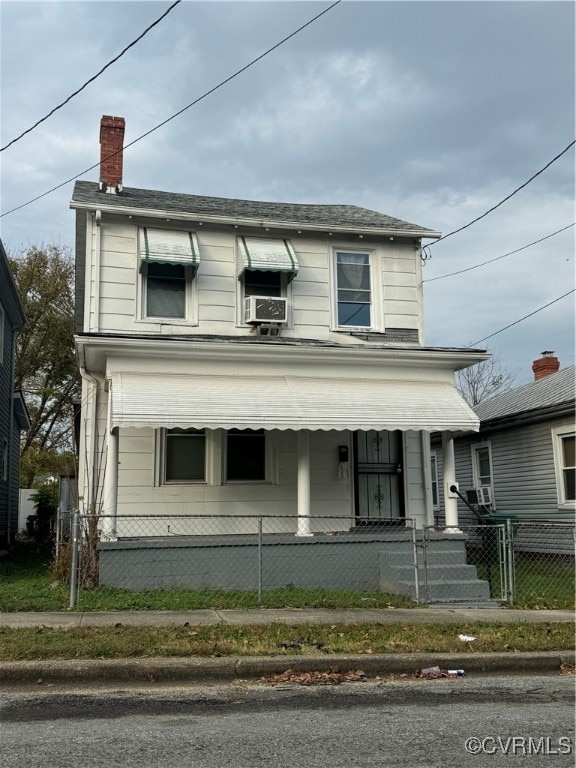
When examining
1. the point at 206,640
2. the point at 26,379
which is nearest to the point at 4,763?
the point at 206,640

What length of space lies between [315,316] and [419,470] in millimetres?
3330

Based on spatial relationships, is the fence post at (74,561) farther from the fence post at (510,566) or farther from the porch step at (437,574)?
the fence post at (510,566)

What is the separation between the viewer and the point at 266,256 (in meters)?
12.9

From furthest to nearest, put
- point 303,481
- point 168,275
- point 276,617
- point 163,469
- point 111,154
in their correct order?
point 111,154, point 168,275, point 163,469, point 303,481, point 276,617

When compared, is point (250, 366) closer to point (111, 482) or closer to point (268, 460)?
point (268, 460)

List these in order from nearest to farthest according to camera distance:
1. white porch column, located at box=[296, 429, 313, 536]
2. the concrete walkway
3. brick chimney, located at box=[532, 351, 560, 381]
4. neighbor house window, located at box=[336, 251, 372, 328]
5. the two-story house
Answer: the concrete walkway, the two-story house, white porch column, located at box=[296, 429, 313, 536], neighbor house window, located at box=[336, 251, 372, 328], brick chimney, located at box=[532, 351, 560, 381]

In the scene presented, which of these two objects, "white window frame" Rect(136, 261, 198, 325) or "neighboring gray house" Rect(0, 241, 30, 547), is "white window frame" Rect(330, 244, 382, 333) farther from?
"neighboring gray house" Rect(0, 241, 30, 547)

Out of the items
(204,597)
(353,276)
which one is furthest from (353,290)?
(204,597)

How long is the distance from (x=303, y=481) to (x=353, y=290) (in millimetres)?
4143

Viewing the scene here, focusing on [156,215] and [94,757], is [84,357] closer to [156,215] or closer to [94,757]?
[156,215]

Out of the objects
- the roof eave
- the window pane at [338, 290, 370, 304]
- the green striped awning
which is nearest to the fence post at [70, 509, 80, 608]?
the green striped awning

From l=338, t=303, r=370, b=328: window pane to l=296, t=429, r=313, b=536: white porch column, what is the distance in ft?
9.72

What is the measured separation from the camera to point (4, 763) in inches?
167

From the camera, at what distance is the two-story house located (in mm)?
11047
